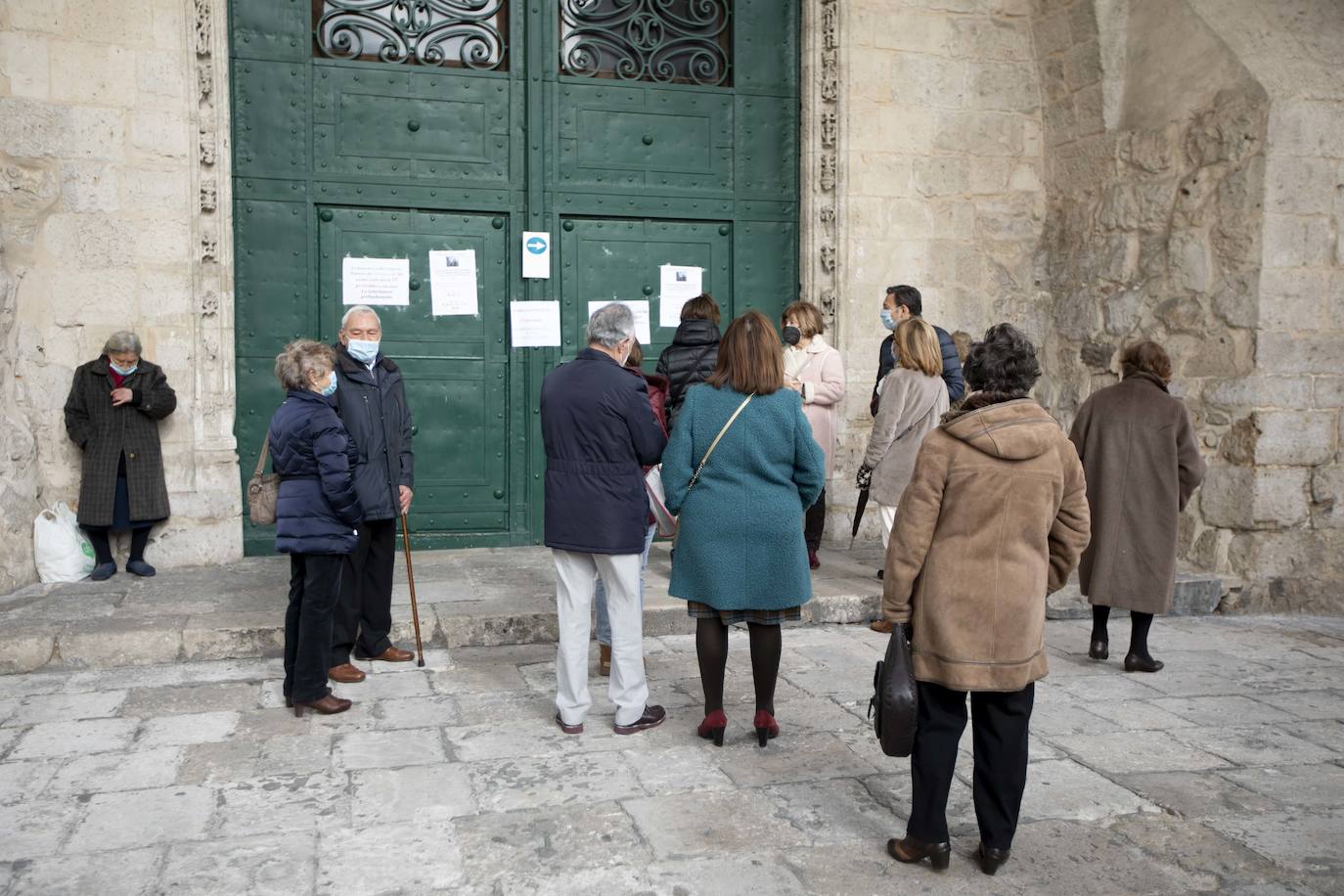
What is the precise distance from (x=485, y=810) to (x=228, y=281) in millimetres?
4672

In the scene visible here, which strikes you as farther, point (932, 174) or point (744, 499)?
point (932, 174)

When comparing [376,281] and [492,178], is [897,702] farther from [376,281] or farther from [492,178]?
[492,178]

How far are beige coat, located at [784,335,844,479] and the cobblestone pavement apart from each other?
1.70 meters

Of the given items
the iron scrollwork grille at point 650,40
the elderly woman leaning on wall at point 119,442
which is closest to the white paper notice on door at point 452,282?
the iron scrollwork grille at point 650,40

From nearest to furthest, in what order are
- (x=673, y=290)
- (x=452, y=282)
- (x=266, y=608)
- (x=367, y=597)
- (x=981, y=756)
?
(x=981, y=756), (x=367, y=597), (x=266, y=608), (x=452, y=282), (x=673, y=290)

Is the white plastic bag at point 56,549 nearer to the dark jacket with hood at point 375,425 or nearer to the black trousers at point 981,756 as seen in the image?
the dark jacket with hood at point 375,425

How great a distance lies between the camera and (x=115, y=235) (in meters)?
7.12

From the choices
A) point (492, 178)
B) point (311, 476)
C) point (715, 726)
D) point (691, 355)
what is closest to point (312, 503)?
point (311, 476)

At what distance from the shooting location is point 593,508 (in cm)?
445

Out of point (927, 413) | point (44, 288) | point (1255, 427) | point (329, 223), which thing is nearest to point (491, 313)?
point (329, 223)

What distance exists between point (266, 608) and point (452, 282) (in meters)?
2.71

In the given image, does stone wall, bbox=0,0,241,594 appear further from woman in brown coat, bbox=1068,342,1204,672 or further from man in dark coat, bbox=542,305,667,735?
woman in brown coat, bbox=1068,342,1204,672

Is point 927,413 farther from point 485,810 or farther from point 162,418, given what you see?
point 162,418

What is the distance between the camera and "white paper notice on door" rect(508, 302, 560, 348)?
26.7ft
